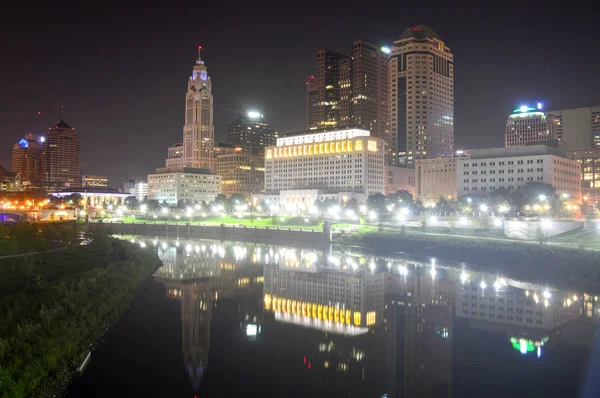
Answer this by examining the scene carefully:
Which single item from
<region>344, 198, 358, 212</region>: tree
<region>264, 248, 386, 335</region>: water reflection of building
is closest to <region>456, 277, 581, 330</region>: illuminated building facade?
<region>264, 248, 386, 335</region>: water reflection of building

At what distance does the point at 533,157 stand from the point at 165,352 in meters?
130

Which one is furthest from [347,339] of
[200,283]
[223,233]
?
[223,233]

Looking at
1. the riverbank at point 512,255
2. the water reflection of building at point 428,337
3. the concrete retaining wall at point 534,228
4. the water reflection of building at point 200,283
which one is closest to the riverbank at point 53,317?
the water reflection of building at point 200,283

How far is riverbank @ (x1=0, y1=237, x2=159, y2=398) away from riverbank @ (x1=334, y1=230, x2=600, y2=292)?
45.9 m

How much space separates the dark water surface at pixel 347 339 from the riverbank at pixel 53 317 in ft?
4.07

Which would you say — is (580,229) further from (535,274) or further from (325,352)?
(325,352)

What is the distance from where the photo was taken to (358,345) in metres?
32.4

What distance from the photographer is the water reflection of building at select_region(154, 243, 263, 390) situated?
104 feet

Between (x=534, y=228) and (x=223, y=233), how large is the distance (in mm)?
71707

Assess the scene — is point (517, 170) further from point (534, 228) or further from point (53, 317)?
point (53, 317)

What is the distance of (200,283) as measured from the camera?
2176 inches

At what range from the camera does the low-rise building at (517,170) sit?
135 m

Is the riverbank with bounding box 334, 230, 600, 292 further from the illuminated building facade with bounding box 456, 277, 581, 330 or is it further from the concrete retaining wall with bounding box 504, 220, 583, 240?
the illuminated building facade with bounding box 456, 277, 581, 330

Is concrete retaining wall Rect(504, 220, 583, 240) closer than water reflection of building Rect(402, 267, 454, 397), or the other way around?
water reflection of building Rect(402, 267, 454, 397)
